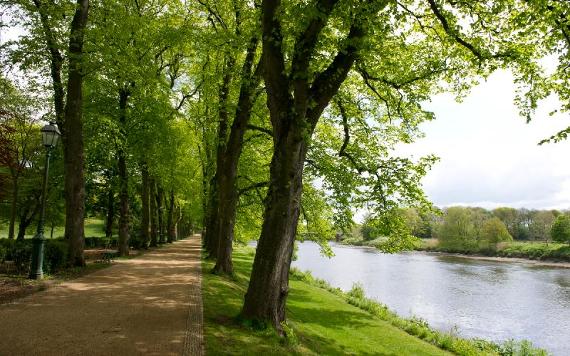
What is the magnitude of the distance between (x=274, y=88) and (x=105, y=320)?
17.9 feet

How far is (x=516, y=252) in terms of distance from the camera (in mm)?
77188

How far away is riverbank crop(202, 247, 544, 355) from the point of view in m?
7.75

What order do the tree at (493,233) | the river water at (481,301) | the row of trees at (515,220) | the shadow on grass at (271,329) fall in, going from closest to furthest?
1. the shadow on grass at (271,329)
2. the river water at (481,301)
3. the tree at (493,233)
4. the row of trees at (515,220)

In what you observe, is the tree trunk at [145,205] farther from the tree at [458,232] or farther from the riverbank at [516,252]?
the tree at [458,232]

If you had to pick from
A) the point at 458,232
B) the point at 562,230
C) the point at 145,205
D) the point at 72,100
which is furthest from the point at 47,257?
the point at 562,230

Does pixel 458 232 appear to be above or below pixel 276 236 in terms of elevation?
below

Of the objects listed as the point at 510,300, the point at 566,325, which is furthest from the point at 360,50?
the point at 510,300

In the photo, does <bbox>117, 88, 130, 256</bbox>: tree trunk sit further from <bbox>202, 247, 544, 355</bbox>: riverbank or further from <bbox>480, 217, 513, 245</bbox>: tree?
<bbox>480, 217, 513, 245</bbox>: tree

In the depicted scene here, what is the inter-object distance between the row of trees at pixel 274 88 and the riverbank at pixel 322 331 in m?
0.82

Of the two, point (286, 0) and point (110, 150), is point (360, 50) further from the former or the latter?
point (110, 150)

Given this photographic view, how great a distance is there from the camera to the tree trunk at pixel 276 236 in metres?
8.52

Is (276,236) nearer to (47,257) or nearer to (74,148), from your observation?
(47,257)

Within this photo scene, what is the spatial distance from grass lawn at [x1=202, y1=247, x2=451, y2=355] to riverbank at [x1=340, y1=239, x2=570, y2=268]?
171 feet

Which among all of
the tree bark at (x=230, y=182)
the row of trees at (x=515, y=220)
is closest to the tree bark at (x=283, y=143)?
the tree bark at (x=230, y=182)
